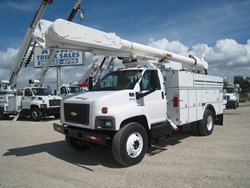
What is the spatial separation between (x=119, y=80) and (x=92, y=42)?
1.25 meters

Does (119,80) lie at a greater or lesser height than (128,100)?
greater

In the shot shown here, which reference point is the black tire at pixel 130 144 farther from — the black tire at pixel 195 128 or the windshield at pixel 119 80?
the black tire at pixel 195 128

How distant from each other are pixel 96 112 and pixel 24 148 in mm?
3671

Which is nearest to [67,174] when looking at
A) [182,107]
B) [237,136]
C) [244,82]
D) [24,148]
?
[24,148]

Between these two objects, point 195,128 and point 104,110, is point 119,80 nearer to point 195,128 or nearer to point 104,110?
point 104,110

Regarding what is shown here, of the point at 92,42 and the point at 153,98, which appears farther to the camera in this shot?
the point at 153,98

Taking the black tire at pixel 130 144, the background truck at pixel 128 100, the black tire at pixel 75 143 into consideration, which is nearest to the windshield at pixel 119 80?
the background truck at pixel 128 100

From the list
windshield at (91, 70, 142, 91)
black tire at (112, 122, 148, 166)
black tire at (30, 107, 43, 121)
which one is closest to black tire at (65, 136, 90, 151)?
windshield at (91, 70, 142, 91)

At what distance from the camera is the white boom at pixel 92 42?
486cm

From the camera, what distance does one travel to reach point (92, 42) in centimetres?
540

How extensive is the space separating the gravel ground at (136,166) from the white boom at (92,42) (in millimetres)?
2916

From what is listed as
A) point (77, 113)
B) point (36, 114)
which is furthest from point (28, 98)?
point (77, 113)

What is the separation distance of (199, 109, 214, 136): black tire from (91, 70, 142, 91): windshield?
3.54 meters

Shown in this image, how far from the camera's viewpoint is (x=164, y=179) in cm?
428
